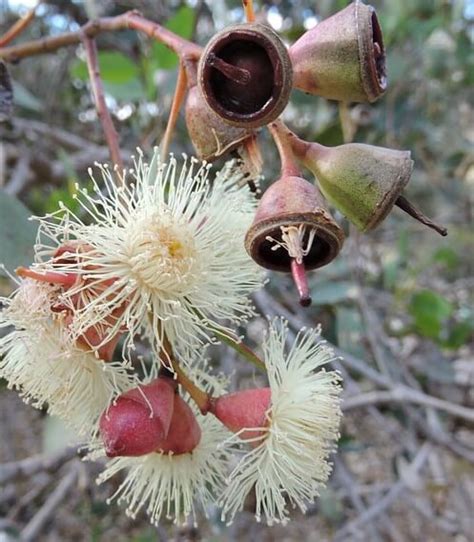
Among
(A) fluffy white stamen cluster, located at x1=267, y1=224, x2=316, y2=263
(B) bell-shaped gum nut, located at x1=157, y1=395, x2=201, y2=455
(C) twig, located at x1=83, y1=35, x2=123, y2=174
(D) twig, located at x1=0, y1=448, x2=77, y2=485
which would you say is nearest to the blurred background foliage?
(D) twig, located at x1=0, y1=448, x2=77, y2=485

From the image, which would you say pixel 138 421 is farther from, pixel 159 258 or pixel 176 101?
pixel 176 101

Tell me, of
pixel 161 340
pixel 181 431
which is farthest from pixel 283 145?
pixel 181 431

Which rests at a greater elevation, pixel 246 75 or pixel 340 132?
pixel 246 75

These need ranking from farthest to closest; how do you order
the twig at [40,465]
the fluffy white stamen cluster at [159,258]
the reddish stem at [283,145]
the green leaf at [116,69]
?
the green leaf at [116,69]
the twig at [40,465]
the fluffy white stamen cluster at [159,258]
the reddish stem at [283,145]

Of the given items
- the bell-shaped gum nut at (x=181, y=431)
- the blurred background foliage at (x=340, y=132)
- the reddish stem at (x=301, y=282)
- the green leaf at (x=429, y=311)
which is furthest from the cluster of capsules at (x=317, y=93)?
the green leaf at (x=429, y=311)

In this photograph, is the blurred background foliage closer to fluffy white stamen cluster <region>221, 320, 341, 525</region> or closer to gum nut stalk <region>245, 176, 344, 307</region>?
fluffy white stamen cluster <region>221, 320, 341, 525</region>

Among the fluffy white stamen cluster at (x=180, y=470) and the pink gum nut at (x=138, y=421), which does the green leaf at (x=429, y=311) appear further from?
the pink gum nut at (x=138, y=421)
